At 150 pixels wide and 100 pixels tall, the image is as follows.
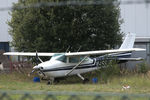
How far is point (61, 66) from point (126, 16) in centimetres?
1259

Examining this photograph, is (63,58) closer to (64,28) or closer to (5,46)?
(64,28)

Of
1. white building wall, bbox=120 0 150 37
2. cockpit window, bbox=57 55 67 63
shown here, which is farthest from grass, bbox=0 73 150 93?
white building wall, bbox=120 0 150 37

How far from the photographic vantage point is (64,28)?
64.2 ft

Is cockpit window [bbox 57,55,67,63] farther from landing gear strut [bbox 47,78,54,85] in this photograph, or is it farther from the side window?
landing gear strut [bbox 47,78,54,85]

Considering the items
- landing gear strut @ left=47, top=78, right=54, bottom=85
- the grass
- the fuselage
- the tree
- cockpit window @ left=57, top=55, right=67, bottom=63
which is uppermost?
the tree

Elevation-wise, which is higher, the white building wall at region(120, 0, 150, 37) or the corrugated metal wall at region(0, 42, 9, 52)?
the white building wall at region(120, 0, 150, 37)

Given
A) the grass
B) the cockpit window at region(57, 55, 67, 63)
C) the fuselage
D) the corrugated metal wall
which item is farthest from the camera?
the corrugated metal wall

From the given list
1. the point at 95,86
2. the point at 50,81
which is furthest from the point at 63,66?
the point at 95,86

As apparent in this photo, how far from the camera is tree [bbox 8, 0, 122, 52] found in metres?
19.5

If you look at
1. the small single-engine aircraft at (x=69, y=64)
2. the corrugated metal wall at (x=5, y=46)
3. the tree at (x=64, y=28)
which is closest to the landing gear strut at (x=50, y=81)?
the small single-engine aircraft at (x=69, y=64)

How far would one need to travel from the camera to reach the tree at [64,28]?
1952 centimetres

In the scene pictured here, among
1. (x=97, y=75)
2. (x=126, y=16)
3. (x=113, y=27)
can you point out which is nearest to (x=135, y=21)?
(x=126, y=16)

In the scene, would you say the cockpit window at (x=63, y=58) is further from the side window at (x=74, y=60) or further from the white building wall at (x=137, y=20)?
the white building wall at (x=137, y=20)

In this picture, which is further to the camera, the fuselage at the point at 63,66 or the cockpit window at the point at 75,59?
the cockpit window at the point at 75,59
